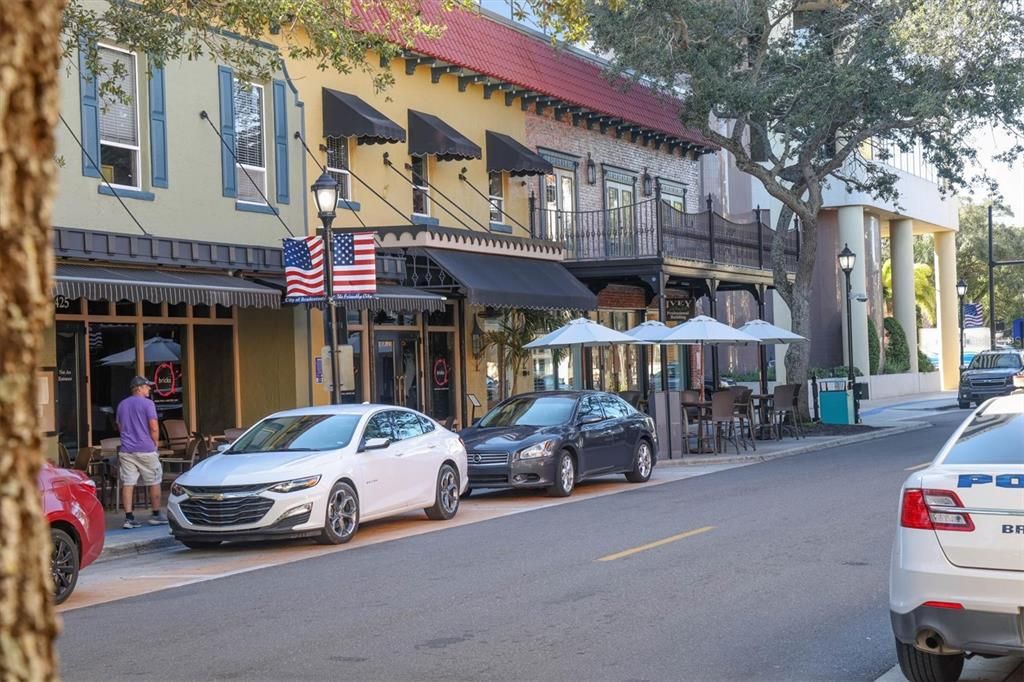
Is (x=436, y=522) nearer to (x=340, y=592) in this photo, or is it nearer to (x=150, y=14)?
(x=340, y=592)

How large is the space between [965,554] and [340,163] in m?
19.0

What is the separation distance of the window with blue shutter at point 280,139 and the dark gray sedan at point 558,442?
5835mm

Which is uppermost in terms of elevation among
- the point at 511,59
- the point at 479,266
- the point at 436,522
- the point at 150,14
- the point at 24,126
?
the point at 511,59

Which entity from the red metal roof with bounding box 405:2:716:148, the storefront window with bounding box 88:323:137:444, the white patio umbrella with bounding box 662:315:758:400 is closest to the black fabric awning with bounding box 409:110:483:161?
the red metal roof with bounding box 405:2:716:148

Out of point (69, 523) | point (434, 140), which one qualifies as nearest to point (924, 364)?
point (434, 140)

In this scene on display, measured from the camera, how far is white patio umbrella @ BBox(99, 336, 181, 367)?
1977 centimetres

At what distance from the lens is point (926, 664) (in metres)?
6.85

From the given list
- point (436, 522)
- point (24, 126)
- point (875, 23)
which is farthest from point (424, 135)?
point (24, 126)

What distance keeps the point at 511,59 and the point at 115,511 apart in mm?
14586

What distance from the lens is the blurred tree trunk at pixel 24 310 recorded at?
2.24 metres

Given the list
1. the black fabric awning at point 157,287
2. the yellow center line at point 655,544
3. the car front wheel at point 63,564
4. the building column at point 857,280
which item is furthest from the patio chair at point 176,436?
the building column at point 857,280

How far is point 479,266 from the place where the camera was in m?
24.7

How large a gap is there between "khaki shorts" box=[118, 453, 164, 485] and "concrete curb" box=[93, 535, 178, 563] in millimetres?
1087

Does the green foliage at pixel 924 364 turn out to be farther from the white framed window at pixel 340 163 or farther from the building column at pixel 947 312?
the white framed window at pixel 340 163
